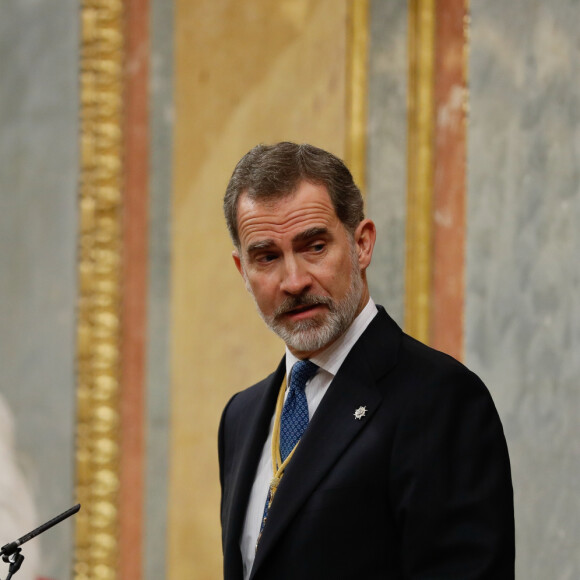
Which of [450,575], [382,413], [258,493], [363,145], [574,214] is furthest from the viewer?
[363,145]

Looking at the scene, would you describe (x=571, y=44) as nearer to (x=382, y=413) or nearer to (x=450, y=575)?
(x=382, y=413)

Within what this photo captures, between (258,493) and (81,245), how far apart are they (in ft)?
4.86

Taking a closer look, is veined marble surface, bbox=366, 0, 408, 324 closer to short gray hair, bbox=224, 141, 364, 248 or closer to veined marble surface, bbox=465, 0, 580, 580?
veined marble surface, bbox=465, 0, 580, 580

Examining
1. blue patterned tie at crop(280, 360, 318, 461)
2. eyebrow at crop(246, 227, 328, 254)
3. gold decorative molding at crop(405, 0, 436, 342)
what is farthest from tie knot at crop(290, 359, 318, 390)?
gold decorative molding at crop(405, 0, 436, 342)

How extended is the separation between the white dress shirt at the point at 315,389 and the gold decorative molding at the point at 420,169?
1.17m

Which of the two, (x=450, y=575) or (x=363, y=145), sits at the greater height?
(x=363, y=145)

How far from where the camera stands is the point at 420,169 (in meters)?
3.01

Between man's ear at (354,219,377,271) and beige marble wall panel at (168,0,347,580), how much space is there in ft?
4.14

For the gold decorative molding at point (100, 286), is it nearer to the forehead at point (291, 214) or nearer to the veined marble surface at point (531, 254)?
the veined marble surface at point (531, 254)

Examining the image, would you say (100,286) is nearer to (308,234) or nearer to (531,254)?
(531,254)

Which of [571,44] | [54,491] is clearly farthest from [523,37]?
[54,491]

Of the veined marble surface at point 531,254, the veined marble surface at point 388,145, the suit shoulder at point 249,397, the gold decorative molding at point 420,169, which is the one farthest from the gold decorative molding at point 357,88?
the suit shoulder at point 249,397

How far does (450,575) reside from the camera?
1.51m

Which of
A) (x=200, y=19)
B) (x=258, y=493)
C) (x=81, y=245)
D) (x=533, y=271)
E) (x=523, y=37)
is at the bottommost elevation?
(x=258, y=493)
